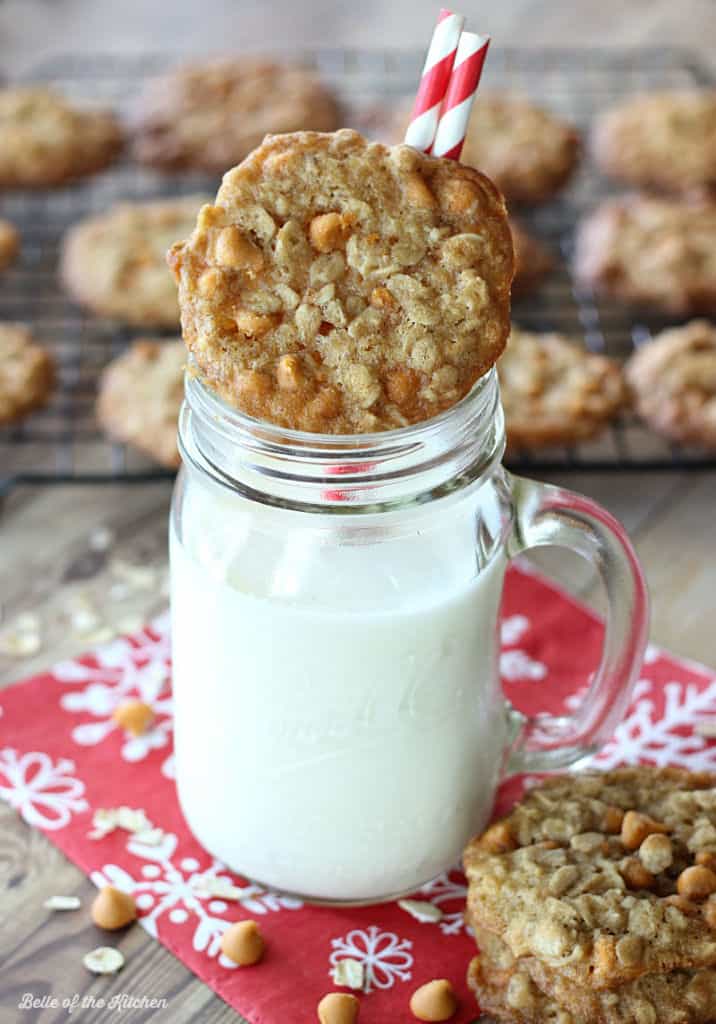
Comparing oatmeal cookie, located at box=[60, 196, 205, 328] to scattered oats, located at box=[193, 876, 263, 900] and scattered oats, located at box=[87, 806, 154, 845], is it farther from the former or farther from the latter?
scattered oats, located at box=[193, 876, 263, 900]

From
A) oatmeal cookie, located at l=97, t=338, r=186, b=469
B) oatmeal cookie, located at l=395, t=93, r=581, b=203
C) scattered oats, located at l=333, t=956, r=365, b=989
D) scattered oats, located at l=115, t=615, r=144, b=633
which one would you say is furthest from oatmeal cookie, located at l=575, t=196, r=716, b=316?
scattered oats, located at l=333, t=956, r=365, b=989

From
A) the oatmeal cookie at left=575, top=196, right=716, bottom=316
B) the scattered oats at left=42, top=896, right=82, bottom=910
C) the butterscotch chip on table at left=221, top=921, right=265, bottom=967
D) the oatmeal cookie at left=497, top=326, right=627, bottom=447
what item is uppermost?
the oatmeal cookie at left=575, top=196, right=716, bottom=316

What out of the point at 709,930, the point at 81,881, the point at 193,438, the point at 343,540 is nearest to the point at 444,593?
the point at 343,540

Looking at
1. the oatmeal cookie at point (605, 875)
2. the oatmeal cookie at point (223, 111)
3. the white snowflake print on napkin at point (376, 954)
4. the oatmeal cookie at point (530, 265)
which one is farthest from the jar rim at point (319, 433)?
the oatmeal cookie at point (223, 111)

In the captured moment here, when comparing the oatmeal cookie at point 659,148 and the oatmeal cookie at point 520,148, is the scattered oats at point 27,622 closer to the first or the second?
the oatmeal cookie at point 520,148

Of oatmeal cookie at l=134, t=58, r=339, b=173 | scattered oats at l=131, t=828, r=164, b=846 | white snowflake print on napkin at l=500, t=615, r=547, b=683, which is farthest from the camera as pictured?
oatmeal cookie at l=134, t=58, r=339, b=173

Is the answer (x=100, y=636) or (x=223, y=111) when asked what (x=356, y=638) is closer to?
(x=100, y=636)

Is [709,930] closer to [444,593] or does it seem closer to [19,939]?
[444,593]
